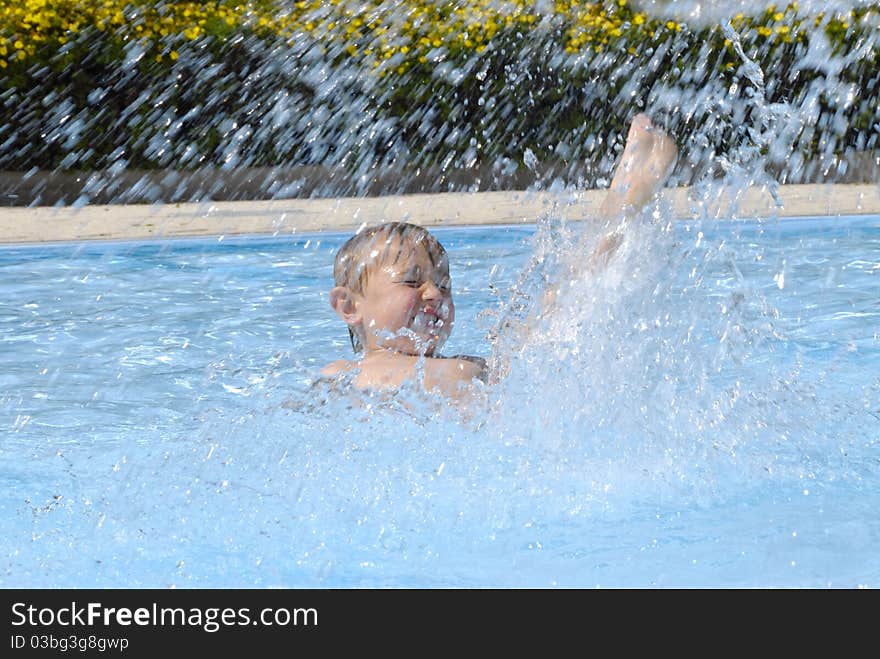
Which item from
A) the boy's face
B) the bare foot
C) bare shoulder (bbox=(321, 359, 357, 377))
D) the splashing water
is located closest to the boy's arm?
the bare foot

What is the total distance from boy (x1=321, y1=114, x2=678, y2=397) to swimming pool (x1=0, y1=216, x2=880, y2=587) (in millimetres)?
89

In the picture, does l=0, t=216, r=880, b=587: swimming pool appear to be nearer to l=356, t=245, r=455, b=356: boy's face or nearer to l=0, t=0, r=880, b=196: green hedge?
l=356, t=245, r=455, b=356: boy's face

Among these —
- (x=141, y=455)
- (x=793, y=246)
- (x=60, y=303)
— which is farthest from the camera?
(x=793, y=246)

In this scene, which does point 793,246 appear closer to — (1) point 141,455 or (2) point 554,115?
(2) point 554,115

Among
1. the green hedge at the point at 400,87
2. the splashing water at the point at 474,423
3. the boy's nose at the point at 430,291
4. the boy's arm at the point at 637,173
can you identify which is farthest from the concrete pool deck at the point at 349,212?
the boy's nose at the point at 430,291

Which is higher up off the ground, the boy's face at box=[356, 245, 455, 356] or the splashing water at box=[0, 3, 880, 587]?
the boy's face at box=[356, 245, 455, 356]

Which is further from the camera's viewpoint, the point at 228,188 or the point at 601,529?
the point at 228,188

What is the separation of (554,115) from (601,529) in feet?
25.9

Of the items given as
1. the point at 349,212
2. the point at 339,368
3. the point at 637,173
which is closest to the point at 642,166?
the point at 637,173

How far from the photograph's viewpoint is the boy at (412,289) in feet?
10.5

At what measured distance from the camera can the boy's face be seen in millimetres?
3211

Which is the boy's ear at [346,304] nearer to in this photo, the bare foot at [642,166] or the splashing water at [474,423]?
the splashing water at [474,423]
